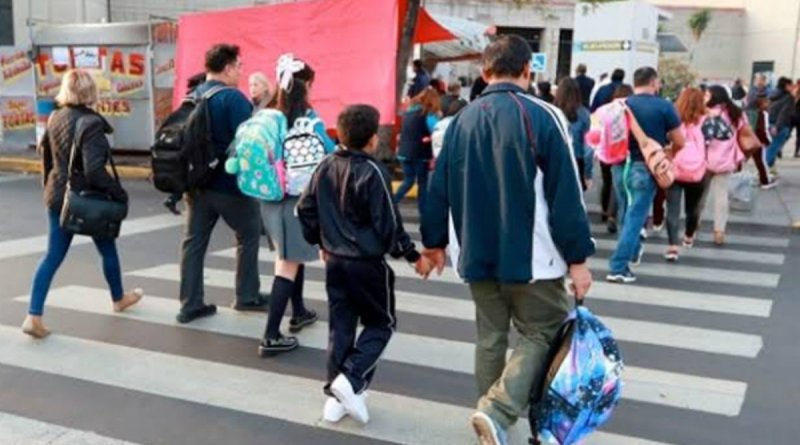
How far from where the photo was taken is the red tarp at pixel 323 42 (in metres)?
11.4

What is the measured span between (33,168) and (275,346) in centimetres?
1157

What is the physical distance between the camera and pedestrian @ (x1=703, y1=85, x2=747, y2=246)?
28.6ft

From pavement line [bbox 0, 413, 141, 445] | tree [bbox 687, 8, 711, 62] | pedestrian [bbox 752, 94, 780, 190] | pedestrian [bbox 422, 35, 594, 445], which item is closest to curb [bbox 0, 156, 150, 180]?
pedestrian [bbox 752, 94, 780, 190]

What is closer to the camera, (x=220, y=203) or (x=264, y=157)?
(x=264, y=157)

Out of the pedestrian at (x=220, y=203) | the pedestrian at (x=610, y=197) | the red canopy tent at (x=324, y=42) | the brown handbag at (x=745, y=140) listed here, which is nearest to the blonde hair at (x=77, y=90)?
the pedestrian at (x=220, y=203)

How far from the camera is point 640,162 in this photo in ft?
24.1

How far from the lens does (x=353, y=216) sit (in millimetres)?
4121

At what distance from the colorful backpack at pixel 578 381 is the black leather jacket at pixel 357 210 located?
0.89m

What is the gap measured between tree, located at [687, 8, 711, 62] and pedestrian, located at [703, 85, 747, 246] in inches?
1665

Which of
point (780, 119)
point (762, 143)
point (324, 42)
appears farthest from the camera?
point (780, 119)

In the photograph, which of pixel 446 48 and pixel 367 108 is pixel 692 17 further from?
pixel 367 108

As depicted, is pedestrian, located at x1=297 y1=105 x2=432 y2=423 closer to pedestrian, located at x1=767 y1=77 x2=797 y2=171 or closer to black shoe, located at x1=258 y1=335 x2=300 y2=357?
black shoe, located at x1=258 y1=335 x2=300 y2=357

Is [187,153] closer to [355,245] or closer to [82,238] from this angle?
[355,245]

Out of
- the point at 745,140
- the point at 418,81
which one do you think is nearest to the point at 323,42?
the point at 418,81
